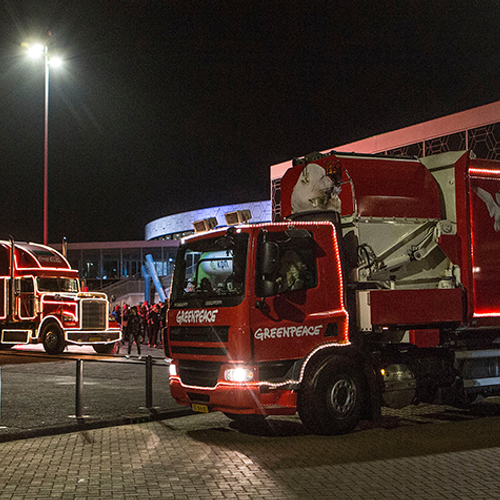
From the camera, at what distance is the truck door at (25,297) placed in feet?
79.0

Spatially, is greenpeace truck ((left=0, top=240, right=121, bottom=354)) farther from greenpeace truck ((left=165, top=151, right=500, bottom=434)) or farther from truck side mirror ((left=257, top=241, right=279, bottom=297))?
truck side mirror ((left=257, top=241, right=279, bottom=297))

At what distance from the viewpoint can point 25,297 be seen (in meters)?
24.2

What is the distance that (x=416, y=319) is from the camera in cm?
923

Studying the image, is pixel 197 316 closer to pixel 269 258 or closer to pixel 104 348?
pixel 269 258

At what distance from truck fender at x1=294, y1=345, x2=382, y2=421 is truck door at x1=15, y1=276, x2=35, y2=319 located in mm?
17553

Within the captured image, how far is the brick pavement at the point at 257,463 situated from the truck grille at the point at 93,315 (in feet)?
48.9

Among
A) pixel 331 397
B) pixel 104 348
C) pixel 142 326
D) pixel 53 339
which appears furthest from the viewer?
pixel 104 348

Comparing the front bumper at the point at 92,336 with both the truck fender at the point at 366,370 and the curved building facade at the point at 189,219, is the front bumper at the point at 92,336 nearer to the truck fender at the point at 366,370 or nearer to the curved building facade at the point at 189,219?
the truck fender at the point at 366,370

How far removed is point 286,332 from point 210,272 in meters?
1.39

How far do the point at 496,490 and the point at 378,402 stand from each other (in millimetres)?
2993

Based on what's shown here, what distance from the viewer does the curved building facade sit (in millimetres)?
65312

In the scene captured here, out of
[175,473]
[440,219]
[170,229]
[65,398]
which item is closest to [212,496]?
[175,473]

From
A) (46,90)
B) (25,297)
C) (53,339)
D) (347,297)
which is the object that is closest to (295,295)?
(347,297)

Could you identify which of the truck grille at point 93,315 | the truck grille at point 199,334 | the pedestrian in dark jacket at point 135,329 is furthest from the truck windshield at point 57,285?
the truck grille at point 199,334
